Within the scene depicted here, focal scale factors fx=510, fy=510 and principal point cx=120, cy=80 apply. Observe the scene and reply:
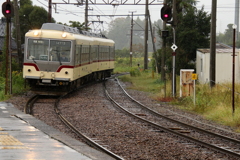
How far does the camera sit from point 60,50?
23.1 m

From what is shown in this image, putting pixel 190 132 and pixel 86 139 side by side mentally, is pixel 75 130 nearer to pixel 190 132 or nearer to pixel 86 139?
pixel 86 139

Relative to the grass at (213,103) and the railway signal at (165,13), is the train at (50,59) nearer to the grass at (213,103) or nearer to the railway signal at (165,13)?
the railway signal at (165,13)

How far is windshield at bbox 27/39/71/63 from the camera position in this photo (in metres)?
23.0

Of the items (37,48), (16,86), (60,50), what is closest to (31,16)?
(16,86)

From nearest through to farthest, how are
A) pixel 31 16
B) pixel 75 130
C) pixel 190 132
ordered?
1. pixel 75 130
2. pixel 190 132
3. pixel 31 16

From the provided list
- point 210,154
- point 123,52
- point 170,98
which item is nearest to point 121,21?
point 123,52

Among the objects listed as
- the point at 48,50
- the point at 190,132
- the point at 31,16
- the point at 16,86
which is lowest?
the point at 190,132

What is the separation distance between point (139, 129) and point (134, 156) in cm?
386

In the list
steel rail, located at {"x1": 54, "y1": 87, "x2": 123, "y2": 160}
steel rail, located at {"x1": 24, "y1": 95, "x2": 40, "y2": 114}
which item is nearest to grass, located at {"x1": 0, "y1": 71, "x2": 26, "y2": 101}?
steel rail, located at {"x1": 24, "y1": 95, "x2": 40, "y2": 114}

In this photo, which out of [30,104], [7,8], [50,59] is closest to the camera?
[30,104]

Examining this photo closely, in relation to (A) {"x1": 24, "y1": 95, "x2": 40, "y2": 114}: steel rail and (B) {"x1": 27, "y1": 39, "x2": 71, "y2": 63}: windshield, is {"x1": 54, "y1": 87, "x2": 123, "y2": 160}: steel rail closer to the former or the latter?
(A) {"x1": 24, "y1": 95, "x2": 40, "y2": 114}: steel rail

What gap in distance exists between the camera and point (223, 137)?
501 inches

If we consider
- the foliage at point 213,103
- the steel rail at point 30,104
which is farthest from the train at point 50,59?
the foliage at point 213,103

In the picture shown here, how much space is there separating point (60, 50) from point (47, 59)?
725mm
